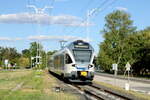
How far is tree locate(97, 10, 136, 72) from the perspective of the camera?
90438mm

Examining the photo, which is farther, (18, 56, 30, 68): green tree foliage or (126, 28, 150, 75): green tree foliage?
(18, 56, 30, 68): green tree foliage

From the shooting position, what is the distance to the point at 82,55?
107 ft

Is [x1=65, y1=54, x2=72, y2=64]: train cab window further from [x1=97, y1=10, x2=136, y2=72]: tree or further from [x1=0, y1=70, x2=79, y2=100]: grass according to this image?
[x1=97, y1=10, x2=136, y2=72]: tree

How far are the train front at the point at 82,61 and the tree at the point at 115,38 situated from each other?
56496 millimetres

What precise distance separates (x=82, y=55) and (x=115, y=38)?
6026 centimetres

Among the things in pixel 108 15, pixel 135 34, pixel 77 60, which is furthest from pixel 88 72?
pixel 108 15

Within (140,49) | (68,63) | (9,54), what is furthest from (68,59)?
(9,54)

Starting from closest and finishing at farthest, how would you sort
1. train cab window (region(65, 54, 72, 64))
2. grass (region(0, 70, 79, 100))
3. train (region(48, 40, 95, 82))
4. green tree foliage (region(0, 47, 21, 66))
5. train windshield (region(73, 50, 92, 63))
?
grass (region(0, 70, 79, 100)), train (region(48, 40, 95, 82)), train windshield (region(73, 50, 92, 63)), train cab window (region(65, 54, 72, 64)), green tree foliage (region(0, 47, 21, 66))

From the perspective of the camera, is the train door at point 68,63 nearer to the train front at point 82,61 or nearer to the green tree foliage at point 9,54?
the train front at point 82,61

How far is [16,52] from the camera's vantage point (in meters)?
185

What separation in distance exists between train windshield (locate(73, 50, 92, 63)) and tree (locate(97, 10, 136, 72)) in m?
56.7

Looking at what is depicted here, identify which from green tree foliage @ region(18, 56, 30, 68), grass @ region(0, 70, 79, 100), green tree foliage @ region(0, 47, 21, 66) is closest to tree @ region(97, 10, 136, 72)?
grass @ region(0, 70, 79, 100)

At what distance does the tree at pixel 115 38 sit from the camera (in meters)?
90.4

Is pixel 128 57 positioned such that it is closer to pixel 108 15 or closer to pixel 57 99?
pixel 108 15
